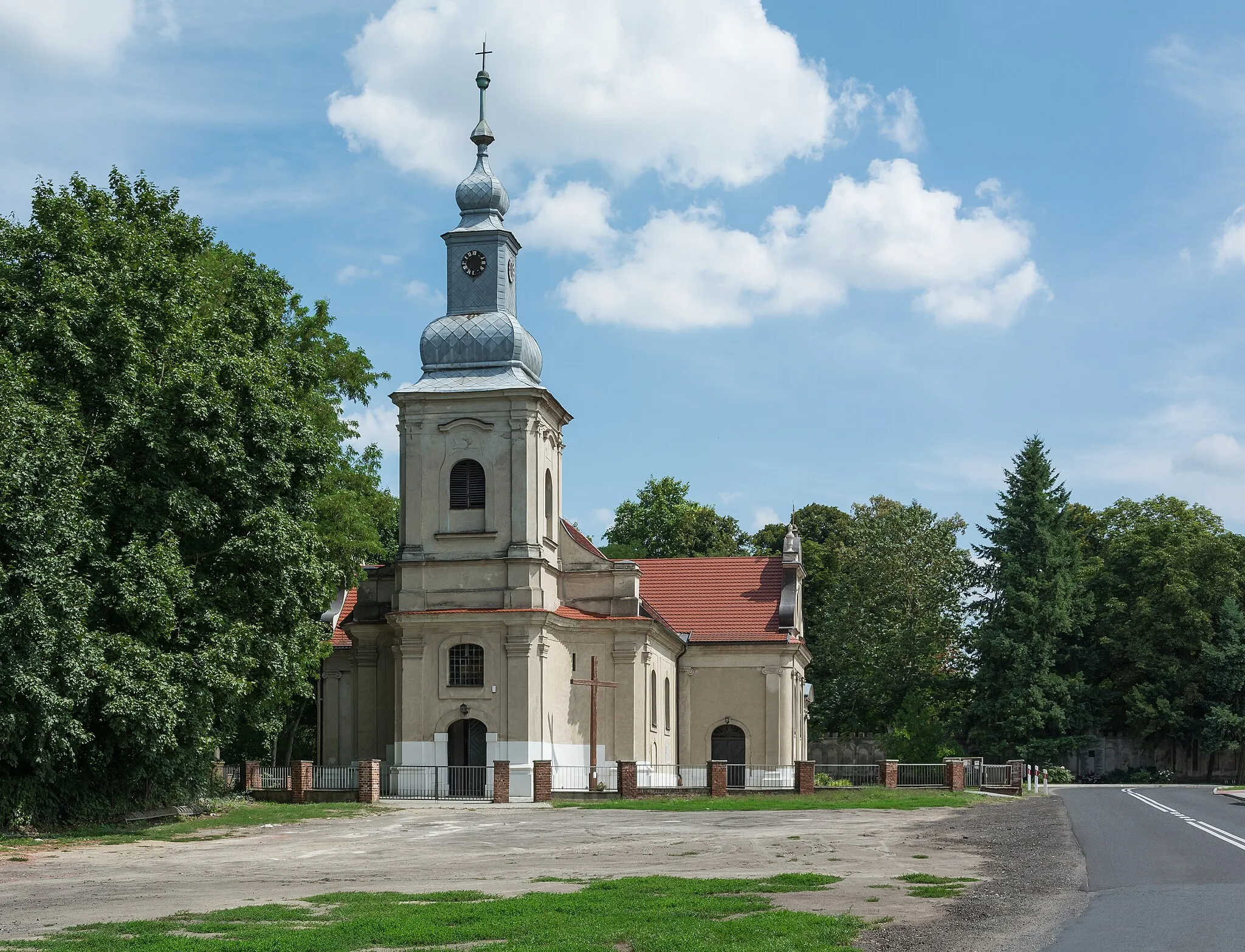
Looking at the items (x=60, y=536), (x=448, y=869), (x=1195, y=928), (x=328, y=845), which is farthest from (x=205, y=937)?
(x=60, y=536)

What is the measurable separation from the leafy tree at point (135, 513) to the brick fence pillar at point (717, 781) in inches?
530

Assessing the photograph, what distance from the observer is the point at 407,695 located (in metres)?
41.3

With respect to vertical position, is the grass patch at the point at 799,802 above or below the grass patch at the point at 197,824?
below

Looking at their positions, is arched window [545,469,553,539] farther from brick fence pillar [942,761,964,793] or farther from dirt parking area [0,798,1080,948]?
dirt parking area [0,798,1080,948]

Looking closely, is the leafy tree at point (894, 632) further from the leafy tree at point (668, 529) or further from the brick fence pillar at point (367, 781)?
the brick fence pillar at point (367, 781)

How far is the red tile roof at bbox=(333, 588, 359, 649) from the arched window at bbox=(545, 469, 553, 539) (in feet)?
22.5

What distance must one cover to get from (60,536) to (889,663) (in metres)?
48.3

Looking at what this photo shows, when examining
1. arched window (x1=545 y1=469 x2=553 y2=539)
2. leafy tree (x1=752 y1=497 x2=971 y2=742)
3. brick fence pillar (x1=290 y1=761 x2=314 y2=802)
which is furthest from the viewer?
leafy tree (x1=752 y1=497 x2=971 y2=742)

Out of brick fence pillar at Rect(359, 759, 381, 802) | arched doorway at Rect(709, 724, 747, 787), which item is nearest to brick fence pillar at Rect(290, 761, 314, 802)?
brick fence pillar at Rect(359, 759, 381, 802)

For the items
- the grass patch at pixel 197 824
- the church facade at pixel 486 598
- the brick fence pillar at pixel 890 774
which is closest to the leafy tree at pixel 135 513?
the grass patch at pixel 197 824

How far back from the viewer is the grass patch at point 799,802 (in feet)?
115

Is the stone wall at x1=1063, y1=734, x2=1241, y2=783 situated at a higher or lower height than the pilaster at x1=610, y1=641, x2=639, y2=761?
lower

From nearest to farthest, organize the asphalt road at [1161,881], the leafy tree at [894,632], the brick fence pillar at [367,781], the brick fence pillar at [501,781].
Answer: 1. the asphalt road at [1161,881]
2. the brick fence pillar at [367,781]
3. the brick fence pillar at [501,781]
4. the leafy tree at [894,632]

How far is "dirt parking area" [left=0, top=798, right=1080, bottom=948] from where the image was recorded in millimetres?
15062
